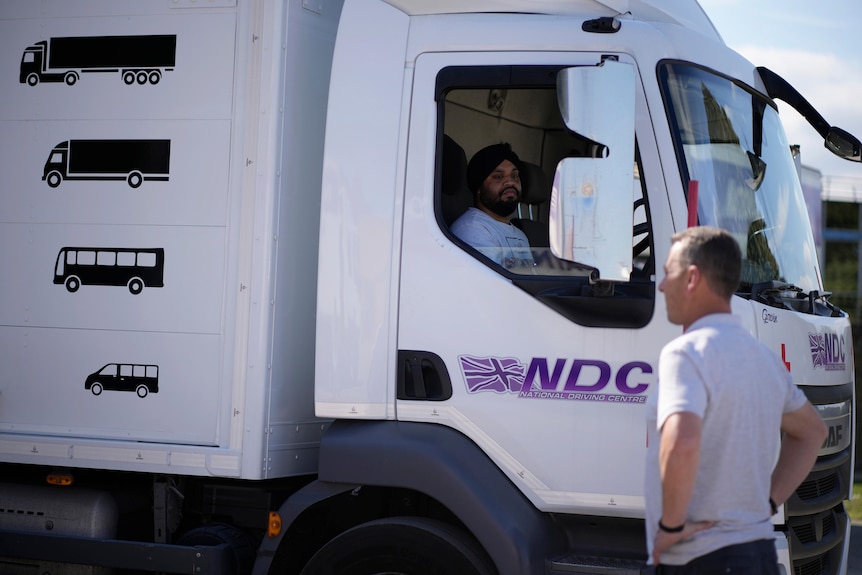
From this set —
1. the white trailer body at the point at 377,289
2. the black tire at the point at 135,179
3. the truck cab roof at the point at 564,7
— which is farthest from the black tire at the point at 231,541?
the truck cab roof at the point at 564,7

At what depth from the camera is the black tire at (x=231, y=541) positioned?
13.7ft

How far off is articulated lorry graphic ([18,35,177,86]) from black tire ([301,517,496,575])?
6.80 ft

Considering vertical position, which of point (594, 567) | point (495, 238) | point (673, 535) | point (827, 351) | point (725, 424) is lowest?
point (594, 567)

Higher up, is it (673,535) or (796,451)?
(796,451)

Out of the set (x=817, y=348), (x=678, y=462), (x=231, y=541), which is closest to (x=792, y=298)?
(x=817, y=348)

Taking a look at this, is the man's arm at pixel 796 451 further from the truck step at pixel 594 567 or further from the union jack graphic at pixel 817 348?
the union jack graphic at pixel 817 348

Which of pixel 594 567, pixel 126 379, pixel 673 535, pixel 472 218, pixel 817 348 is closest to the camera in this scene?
pixel 673 535

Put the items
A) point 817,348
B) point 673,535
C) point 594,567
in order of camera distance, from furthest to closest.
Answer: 1. point 817,348
2. point 594,567
3. point 673,535

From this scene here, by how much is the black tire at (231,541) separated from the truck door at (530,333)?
3.33 feet

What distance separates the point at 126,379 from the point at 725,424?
2.63 meters

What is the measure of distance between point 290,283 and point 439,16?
48.1 inches

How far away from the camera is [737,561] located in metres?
2.44

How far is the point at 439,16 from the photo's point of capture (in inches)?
156

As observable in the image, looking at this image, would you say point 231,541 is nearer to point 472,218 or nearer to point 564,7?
point 472,218
